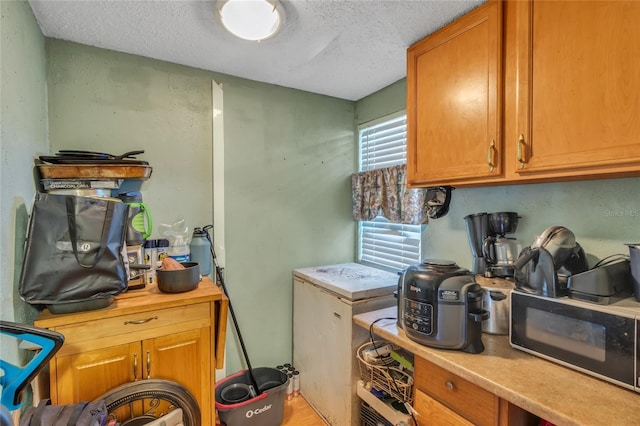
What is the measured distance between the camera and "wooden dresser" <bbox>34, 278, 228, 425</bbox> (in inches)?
55.2

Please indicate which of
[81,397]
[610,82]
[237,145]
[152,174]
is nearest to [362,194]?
[237,145]

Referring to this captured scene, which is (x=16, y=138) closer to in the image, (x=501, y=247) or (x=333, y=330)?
(x=333, y=330)

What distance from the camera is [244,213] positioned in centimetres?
241

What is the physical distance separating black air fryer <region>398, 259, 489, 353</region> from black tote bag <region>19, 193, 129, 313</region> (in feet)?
4.39

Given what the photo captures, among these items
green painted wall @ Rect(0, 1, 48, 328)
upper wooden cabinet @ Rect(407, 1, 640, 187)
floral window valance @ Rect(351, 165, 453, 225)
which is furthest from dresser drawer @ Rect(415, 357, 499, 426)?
green painted wall @ Rect(0, 1, 48, 328)

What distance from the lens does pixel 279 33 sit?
1.76 meters

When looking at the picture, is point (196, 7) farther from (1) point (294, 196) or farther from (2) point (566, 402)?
(2) point (566, 402)

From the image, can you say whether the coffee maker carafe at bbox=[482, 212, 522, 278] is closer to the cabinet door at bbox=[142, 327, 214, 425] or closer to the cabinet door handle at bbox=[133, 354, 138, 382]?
the cabinet door at bbox=[142, 327, 214, 425]

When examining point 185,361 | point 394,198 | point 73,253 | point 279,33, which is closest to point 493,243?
point 394,198

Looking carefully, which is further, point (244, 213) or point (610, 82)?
point (244, 213)

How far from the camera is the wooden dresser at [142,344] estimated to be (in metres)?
1.40

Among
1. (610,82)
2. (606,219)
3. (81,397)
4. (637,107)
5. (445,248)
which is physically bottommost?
(81,397)

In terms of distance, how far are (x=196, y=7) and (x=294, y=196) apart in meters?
1.45

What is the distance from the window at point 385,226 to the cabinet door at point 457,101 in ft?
Result: 2.25
